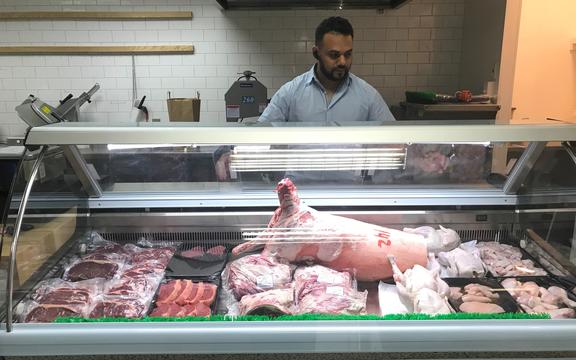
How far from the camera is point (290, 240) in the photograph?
173cm

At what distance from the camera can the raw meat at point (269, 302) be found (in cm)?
141

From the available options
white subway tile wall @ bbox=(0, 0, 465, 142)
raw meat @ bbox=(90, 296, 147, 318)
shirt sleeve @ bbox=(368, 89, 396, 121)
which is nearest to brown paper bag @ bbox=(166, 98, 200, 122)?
white subway tile wall @ bbox=(0, 0, 465, 142)

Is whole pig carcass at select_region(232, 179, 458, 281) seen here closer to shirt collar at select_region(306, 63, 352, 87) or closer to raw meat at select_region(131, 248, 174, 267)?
raw meat at select_region(131, 248, 174, 267)

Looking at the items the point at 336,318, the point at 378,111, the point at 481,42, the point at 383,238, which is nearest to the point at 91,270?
the point at 336,318

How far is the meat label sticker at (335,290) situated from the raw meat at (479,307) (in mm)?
384

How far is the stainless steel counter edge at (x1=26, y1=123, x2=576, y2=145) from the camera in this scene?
4.54 ft

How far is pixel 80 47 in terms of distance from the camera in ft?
15.9

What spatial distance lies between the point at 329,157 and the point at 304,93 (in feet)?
3.61

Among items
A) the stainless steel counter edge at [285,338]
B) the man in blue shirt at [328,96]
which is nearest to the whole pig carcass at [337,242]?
the stainless steel counter edge at [285,338]

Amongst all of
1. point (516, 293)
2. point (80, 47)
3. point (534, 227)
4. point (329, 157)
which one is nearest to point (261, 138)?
point (329, 157)

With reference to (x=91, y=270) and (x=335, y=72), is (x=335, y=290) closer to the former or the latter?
(x=91, y=270)

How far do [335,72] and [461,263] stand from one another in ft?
4.52

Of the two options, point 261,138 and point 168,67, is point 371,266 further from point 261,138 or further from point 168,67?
point 168,67

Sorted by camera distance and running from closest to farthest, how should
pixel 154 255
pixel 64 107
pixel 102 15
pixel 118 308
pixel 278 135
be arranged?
pixel 278 135
pixel 118 308
pixel 154 255
pixel 64 107
pixel 102 15
